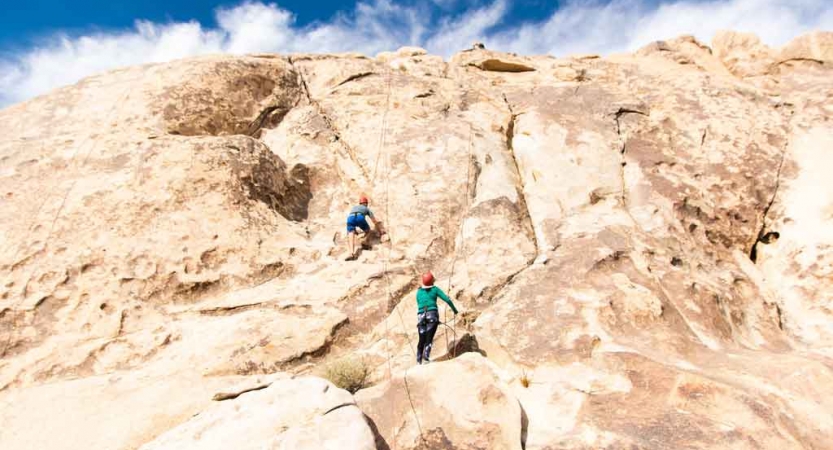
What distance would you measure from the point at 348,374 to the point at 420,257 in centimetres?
314

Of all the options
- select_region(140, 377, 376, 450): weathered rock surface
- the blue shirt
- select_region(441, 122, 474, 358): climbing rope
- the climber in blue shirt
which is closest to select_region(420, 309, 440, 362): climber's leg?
select_region(441, 122, 474, 358): climbing rope

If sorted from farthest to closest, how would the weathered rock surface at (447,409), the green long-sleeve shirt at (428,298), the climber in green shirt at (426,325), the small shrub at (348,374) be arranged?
the green long-sleeve shirt at (428,298), the climber in green shirt at (426,325), the small shrub at (348,374), the weathered rock surface at (447,409)

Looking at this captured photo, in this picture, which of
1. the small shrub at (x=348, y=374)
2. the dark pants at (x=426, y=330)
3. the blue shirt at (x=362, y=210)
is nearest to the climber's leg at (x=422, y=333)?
the dark pants at (x=426, y=330)

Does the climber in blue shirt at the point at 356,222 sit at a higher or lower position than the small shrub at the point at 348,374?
higher

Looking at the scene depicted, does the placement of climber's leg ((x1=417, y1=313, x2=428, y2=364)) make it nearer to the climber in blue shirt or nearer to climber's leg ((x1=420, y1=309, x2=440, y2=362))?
climber's leg ((x1=420, y1=309, x2=440, y2=362))

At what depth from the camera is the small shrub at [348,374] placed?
6344mm

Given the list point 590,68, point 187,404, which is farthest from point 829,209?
point 187,404

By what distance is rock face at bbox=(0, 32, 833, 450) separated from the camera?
5516 millimetres

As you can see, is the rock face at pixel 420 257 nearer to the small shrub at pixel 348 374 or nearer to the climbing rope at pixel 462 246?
the climbing rope at pixel 462 246

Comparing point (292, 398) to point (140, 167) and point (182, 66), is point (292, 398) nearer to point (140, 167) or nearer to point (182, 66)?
point (140, 167)

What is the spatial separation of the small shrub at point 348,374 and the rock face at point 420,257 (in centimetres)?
19

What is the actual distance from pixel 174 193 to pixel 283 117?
4.59 metres

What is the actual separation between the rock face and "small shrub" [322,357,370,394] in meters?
0.19

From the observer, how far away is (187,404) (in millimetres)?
5848
